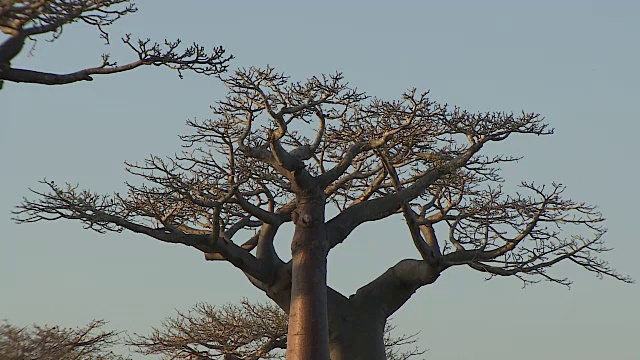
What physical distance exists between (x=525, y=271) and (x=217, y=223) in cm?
285

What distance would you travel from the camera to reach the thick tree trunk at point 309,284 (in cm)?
880

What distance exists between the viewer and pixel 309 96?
30.3 ft

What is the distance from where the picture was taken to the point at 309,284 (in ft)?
→ 29.4

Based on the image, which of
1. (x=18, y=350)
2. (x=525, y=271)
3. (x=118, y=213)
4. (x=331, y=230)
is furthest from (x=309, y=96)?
(x=18, y=350)

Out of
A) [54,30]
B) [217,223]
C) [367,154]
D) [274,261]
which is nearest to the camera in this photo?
[54,30]

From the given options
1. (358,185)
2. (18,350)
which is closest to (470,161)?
(358,185)

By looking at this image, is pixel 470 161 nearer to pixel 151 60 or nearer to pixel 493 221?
pixel 493 221

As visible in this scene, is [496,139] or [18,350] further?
[496,139]

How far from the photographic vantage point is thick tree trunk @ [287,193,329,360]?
28.9ft

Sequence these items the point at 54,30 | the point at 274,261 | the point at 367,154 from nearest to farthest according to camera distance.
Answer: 1. the point at 54,30
2. the point at 274,261
3. the point at 367,154

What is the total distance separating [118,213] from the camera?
9.05 m

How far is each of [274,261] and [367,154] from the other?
1428mm

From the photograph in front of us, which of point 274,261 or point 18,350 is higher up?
point 274,261

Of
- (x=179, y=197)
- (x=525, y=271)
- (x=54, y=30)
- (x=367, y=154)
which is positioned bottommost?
(x=54, y=30)
